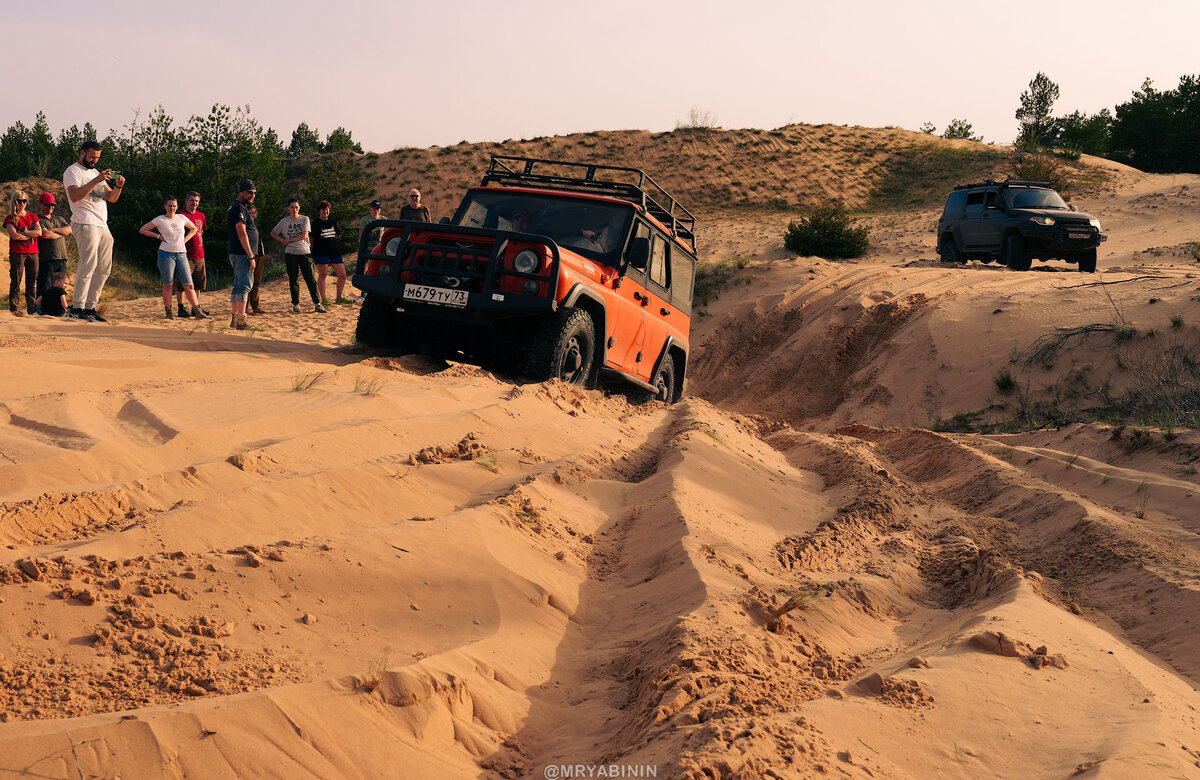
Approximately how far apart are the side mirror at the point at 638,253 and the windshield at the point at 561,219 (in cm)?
11

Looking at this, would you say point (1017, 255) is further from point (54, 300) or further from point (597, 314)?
point (54, 300)

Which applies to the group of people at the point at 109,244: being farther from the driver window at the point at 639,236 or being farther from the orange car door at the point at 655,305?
the orange car door at the point at 655,305

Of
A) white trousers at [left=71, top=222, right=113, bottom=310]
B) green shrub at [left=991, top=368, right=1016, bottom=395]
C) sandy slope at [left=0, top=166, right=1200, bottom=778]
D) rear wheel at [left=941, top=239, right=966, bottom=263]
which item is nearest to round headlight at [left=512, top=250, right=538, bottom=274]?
sandy slope at [left=0, top=166, right=1200, bottom=778]

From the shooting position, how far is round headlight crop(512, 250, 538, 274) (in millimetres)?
7450

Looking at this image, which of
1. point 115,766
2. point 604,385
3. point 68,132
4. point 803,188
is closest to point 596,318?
point 604,385

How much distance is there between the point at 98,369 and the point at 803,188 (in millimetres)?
40254

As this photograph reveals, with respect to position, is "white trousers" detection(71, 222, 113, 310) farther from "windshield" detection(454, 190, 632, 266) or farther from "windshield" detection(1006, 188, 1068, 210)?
"windshield" detection(1006, 188, 1068, 210)

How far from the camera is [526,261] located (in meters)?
7.48

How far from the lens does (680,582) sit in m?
4.00

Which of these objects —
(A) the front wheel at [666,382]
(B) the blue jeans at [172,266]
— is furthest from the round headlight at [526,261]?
(B) the blue jeans at [172,266]

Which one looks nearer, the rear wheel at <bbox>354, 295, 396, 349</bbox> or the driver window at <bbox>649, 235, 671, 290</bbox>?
the rear wheel at <bbox>354, 295, 396, 349</bbox>

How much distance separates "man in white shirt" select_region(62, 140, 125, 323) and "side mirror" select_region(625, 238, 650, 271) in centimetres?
533

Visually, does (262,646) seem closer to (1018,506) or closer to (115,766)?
(115,766)

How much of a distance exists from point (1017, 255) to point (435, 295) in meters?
14.7
